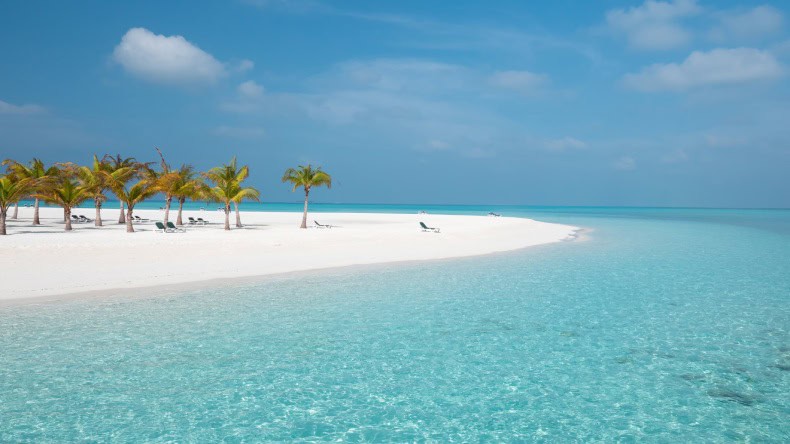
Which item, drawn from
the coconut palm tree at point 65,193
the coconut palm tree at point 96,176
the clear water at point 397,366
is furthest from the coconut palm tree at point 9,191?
the clear water at point 397,366

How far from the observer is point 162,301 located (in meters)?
13.1

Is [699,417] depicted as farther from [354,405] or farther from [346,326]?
[346,326]

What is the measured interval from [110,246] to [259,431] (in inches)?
742

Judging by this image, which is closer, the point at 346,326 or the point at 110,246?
the point at 346,326

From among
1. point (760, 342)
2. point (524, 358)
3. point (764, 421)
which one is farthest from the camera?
point (760, 342)

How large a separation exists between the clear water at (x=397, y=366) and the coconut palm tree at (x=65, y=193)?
23839 mm

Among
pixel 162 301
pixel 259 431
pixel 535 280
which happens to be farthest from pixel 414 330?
pixel 535 280

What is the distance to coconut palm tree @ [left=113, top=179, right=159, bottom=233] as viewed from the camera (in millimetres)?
30812

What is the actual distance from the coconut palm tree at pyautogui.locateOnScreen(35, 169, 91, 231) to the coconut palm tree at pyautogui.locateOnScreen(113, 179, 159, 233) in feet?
10.4

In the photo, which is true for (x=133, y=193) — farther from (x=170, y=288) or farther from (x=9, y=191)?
(x=170, y=288)

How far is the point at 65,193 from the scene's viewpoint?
32.4 meters

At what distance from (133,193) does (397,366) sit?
94.0 feet

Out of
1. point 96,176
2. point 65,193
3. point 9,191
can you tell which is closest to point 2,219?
point 9,191

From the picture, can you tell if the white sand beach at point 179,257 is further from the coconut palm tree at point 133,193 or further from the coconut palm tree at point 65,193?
the coconut palm tree at point 65,193
